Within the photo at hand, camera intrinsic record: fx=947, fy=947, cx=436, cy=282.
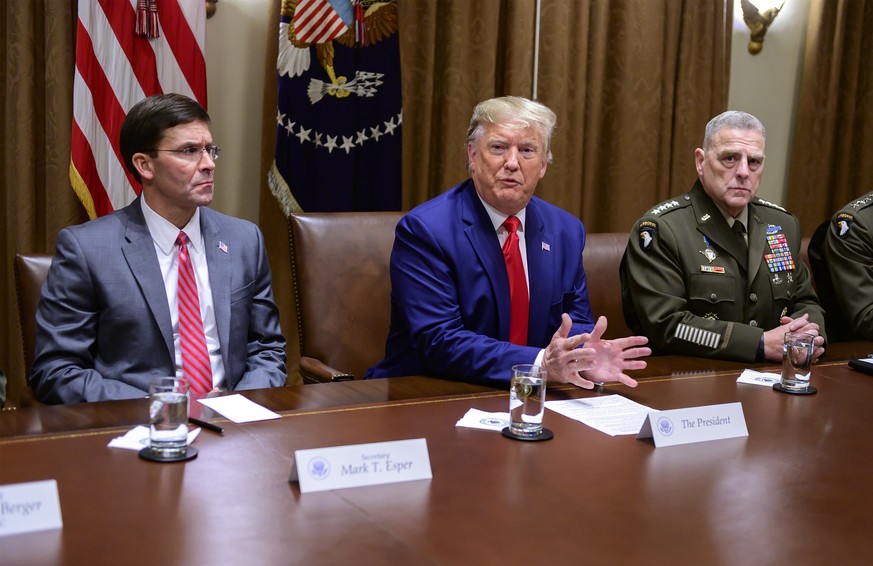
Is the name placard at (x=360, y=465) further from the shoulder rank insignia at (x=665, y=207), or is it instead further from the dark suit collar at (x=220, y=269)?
the shoulder rank insignia at (x=665, y=207)

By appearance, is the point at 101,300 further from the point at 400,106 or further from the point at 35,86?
the point at 400,106

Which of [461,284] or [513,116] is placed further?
[513,116]

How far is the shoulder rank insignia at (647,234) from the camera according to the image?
306 cm

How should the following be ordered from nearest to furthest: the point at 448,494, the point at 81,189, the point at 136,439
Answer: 1. the point at 448,494
2. the point at 136,439
3. the point at 81,189

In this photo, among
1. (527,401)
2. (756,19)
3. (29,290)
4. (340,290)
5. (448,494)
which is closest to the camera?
(448,494)

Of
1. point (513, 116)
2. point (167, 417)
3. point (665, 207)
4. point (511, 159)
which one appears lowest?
point (167, 417)

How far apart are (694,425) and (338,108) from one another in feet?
8.67

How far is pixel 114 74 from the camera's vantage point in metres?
3.64

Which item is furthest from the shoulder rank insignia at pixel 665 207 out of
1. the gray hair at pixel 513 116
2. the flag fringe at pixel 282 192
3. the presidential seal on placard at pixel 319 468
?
the presidential seal on placard at pixel 319 468

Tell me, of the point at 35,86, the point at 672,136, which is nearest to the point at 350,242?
the point at 35,86

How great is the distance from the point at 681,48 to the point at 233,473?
403cm

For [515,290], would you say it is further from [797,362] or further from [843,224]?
[843,224]

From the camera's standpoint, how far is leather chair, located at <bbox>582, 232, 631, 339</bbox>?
10.5 feet

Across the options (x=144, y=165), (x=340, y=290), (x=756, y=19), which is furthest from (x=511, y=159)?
(x=756, y=19)
